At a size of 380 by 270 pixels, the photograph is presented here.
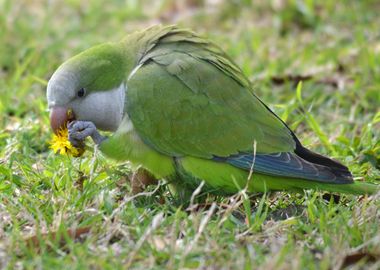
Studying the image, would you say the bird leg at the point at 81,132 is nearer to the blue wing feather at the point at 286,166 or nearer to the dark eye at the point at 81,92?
the dark eye at the point at 81,92

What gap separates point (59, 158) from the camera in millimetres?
4480

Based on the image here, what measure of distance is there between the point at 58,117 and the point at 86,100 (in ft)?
0.59

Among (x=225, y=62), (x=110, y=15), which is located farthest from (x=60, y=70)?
(x=110, y=15)

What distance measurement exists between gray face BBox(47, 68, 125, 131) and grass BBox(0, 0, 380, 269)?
21 centimetres

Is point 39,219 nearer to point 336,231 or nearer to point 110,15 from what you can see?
point 336,231

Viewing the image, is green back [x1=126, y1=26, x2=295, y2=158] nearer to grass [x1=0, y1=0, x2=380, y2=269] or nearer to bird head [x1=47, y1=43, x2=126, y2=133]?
bird head [x1=47, y1=43, x2=126, y2=133]

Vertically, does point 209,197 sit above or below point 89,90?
below

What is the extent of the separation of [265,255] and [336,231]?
37cm

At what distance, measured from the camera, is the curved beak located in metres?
4.15

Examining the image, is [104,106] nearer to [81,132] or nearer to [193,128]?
[81,132]

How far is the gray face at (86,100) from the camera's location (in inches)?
163

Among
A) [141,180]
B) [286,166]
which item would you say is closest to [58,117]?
[141,180]

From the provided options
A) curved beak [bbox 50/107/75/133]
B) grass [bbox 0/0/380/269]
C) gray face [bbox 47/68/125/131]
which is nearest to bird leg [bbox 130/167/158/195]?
grass [bbox 0/0/380/269]

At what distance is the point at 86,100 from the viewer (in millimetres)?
4234
